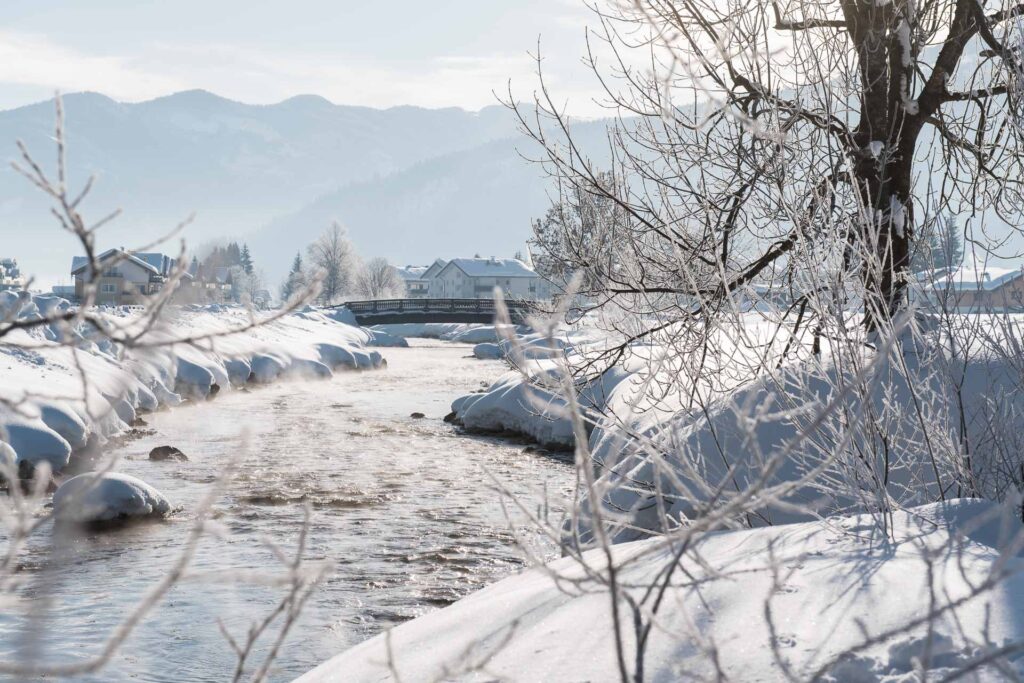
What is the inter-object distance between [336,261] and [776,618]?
97.4 meters

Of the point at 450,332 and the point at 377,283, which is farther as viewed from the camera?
the point at 377,283

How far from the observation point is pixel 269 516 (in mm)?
11125

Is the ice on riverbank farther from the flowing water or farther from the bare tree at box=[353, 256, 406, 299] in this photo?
the flowing water

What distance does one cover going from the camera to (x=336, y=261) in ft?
323

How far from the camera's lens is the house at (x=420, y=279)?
120 meters


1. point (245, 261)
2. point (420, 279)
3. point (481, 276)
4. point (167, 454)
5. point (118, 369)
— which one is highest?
point (245, 261)

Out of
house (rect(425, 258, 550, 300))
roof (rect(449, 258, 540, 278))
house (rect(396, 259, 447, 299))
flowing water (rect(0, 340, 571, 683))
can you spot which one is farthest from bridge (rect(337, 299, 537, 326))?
house (rect(396, 259, 447, 299))

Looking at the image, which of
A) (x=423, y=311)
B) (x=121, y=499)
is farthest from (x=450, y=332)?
(x=121, y=499)

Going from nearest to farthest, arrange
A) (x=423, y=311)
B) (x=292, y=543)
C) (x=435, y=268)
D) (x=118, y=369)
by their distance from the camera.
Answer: (x=292, y=543) → (x=118, y=369) → (x=423, y=311) → (x=435, y=268)

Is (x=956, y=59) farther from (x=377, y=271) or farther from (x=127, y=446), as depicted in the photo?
(x=377, y=271)

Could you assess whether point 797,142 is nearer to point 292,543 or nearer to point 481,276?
point 292,543

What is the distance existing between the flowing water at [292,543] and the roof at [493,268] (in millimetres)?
85696

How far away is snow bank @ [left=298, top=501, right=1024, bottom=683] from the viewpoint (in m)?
2.82

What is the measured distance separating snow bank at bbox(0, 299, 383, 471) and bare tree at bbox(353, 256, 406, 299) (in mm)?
65953
